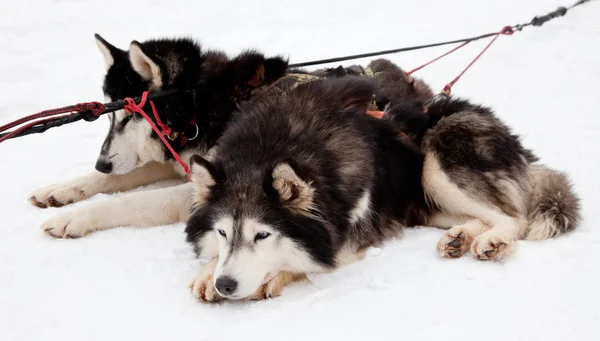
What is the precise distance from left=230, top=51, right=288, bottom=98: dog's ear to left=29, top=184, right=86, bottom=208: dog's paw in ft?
4.79

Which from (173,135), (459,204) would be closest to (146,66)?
(173,135)

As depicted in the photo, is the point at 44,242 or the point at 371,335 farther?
the point at 44,242

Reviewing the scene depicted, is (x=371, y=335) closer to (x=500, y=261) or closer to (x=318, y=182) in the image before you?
(x=318, y=182)

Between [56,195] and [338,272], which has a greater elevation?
[338,272]

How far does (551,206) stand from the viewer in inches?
148

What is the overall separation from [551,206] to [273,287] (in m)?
1.93

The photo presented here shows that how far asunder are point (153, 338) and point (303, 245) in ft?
2.98

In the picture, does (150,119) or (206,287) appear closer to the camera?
(206,287)

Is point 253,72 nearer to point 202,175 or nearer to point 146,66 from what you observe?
point 146,66

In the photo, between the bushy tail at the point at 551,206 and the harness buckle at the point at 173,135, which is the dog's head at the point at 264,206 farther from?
the bushy tail at the point at 551,206

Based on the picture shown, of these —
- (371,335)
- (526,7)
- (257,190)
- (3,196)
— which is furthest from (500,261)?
(526,7)

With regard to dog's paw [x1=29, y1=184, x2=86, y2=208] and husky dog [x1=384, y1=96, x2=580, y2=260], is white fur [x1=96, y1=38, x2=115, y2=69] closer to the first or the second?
dog's paw [x1=29, y1=184, x2=86, y2=208]

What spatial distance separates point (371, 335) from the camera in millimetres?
2684

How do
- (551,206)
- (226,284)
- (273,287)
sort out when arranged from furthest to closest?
(551,206), (273,287), (226,284)
